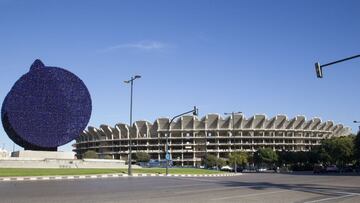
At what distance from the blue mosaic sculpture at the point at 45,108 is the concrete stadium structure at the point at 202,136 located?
7287 cm

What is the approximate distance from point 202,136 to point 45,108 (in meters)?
81.4

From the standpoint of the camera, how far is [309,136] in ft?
483

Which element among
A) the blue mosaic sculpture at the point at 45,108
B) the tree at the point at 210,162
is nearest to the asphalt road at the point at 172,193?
the blue mosaic sculpture at the point at 45,108

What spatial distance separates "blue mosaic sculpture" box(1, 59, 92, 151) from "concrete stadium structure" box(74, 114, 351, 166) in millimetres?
72870

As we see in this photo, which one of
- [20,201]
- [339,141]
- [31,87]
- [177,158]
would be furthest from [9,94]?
[177,158]

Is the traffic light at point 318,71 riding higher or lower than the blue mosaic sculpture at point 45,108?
lower

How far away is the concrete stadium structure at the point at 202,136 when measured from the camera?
13825cm

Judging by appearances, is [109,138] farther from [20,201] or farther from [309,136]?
[20,201]

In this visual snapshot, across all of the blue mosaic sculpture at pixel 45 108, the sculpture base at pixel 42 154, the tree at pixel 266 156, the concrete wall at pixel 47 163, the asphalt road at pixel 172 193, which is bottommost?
the asphalt road at pixel 172 193

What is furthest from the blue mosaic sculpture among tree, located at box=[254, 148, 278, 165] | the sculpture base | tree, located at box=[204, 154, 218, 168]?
tree, located at box=[254, 148, 278, 165]

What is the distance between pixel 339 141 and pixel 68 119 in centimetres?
5696

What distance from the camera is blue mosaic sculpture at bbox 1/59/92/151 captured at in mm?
61406

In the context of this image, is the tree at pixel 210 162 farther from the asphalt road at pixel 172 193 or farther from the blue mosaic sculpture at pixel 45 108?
the asphalt road at pixel 172 193

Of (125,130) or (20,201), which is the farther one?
(125,130)
